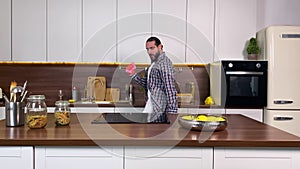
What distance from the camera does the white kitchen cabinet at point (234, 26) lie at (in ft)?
13.0

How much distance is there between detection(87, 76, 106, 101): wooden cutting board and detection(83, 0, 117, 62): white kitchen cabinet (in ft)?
0.99

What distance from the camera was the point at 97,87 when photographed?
4207 millimetres

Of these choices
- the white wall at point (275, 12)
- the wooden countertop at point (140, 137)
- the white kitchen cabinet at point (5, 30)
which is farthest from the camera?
the white wall at point (275, 12)

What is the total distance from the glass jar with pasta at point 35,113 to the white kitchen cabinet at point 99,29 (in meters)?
2.25

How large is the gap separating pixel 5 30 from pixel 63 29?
66 centimetres

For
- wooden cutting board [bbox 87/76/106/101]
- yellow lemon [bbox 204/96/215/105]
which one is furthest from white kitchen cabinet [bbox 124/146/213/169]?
wooden cutting board [bbox 87/76/106/101]

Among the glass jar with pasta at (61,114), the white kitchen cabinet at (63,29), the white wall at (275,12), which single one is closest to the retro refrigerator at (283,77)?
the white wall at (275,12)

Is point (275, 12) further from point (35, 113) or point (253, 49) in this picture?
point (35, 113)

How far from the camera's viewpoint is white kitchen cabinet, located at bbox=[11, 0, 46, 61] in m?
3.95

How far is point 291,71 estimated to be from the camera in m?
3.55

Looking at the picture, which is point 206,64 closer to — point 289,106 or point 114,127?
point 289,106

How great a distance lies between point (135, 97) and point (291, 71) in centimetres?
184

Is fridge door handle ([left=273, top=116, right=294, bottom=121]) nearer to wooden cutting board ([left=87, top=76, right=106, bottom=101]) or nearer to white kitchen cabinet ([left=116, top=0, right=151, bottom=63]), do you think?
white kitchen cabinet ([left=116, top=0, right=151, bottom=63])

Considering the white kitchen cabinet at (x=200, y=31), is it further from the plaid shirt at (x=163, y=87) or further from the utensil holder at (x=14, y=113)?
the utensil holder at (x=14, y=113)
